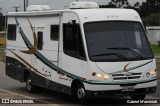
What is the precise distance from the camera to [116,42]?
12.4 metres

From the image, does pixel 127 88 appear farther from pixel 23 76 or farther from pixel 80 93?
pixel 23 76

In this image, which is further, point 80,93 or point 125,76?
point 80,93

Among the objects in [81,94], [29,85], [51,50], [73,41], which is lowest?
[29,85]

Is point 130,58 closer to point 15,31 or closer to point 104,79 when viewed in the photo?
point 104,79

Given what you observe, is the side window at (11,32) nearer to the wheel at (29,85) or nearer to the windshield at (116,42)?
the wheel at (29,85)

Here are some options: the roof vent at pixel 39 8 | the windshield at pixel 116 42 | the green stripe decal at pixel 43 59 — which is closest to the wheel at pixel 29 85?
the green stripe decal at pixel 43 59

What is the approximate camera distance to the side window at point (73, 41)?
40.4 feet

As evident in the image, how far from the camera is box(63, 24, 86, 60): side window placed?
12.3 meters

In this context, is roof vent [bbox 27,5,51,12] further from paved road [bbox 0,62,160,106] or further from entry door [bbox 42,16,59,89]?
paved road [bbox 0,62,160,106]

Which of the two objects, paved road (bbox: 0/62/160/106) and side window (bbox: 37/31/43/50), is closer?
paved road (bbox: 0/62/160/106)

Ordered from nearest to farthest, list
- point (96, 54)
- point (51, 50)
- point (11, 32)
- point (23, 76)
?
point (96, 54), point (51, 50), point (23, 76), point (11, 32)

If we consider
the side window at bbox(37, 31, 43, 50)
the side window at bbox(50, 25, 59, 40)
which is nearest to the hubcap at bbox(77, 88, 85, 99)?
the side window at bbox(50, 25, 59, 40)

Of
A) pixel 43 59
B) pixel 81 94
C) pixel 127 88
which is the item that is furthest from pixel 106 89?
pixel 43 59

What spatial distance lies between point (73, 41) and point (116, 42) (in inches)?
45.3
